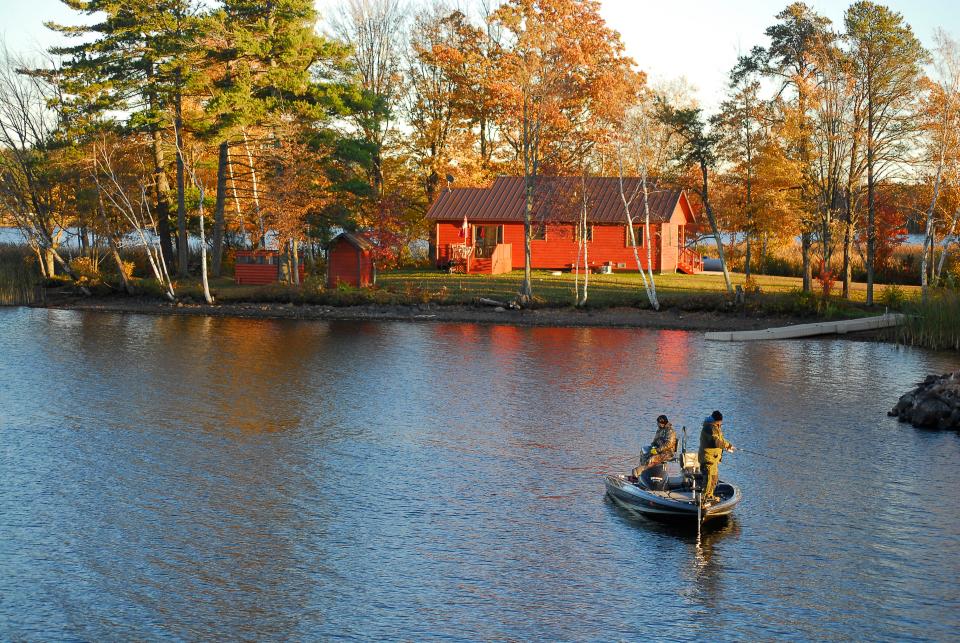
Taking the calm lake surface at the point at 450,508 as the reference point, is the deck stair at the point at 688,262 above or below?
above

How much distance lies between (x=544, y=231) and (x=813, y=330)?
81.4 ft

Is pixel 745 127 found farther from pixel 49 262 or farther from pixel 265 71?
pixel 49 262

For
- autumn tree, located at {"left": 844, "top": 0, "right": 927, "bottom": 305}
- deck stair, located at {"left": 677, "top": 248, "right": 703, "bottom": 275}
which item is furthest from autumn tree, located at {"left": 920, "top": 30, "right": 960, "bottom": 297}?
deck stair, located at {"left": 677, "top": 248, "right": 703, "bottom": 275}

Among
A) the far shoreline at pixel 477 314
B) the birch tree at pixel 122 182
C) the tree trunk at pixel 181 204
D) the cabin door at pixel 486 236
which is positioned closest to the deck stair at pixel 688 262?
the cabin door at pixel 486 236

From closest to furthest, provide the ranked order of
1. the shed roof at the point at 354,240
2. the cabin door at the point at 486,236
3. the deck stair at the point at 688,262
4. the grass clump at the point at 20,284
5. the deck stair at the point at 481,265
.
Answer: the shed roof at the point at 354,240, the grass clump at the point at 20,284, the deck stair at the point at 481,265, the cabin door at the point at 486,236, the deck stair at the point at 688,262

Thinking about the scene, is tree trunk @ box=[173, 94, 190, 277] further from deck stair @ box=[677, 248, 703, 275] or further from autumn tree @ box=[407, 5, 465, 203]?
deck stair @ box=[677, 248, 703, 275]

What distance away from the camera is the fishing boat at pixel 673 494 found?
18.7m

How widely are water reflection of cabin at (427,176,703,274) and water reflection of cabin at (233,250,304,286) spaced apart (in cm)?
1203

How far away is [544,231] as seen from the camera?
67.2 m

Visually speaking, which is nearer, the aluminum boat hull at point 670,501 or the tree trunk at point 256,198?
the aluminum boat hull at point 670,501

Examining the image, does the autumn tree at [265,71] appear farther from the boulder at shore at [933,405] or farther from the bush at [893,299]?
the boulder at shore at [933,405]

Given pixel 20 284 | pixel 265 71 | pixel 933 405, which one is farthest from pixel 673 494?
pixel 20 284

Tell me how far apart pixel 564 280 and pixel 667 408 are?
31.8 m

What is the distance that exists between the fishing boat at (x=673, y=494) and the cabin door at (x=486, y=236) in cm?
4849
